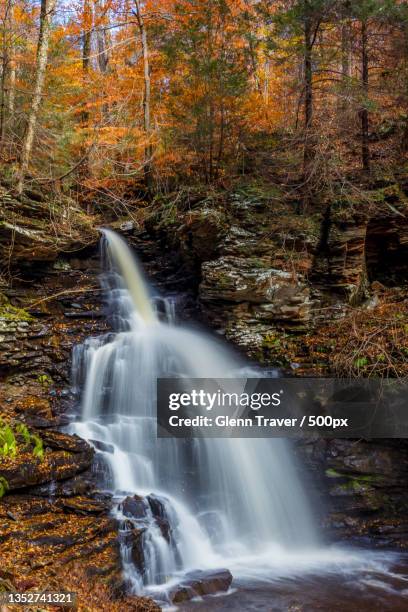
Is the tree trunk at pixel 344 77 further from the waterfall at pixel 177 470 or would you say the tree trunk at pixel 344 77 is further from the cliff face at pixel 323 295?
the waterfall at pixel 177 470

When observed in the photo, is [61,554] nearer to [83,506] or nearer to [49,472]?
[83,506]

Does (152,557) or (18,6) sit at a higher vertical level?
(18,6)

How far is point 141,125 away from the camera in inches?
575

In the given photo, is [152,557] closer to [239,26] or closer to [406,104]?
[406,104]

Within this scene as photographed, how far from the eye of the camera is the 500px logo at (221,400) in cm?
868

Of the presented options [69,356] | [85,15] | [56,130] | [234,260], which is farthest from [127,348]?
[85,15]

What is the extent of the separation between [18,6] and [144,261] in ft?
29.5

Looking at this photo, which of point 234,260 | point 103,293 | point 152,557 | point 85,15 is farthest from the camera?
point 85,15

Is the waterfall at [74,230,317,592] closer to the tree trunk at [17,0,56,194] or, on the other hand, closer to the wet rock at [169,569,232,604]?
the wet rock at [169,569,232,604]

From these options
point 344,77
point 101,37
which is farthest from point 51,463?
point 101,37

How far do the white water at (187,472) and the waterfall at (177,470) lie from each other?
17mm

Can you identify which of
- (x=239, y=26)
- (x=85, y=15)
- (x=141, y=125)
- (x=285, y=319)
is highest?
(x=85, y=15)

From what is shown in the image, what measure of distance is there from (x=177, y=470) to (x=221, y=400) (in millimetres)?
1654

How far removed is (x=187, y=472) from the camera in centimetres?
769
